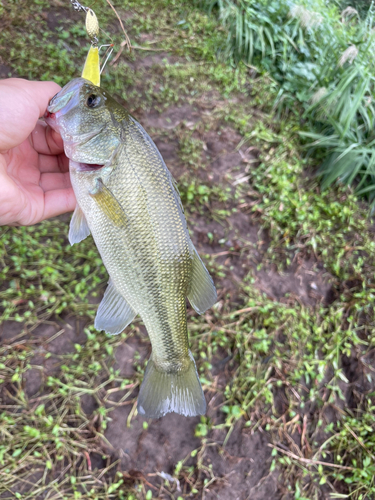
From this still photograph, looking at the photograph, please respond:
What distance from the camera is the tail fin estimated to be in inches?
72.9

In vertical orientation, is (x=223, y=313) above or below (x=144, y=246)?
below

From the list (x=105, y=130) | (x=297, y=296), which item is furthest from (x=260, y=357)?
(x=105, y=130)

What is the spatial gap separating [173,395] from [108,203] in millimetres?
1193

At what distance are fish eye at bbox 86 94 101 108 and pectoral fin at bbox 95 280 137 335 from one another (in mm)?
921

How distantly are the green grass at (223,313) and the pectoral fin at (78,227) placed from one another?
1.10 metres

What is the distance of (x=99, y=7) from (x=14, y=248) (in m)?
3.01

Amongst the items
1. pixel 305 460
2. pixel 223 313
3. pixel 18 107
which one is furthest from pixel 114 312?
pixel 305 460

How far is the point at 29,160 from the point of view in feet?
7.01

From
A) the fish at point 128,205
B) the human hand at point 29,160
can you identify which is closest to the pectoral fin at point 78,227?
the fish at point 128,205

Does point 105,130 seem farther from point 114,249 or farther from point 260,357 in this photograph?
point 260,357

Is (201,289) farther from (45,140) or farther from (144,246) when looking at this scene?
(45,140)

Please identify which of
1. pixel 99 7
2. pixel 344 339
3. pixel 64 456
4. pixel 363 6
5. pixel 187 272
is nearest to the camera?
pixel 187 272

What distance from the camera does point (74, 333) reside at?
8.43 feet

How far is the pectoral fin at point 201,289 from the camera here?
1.71 meters
